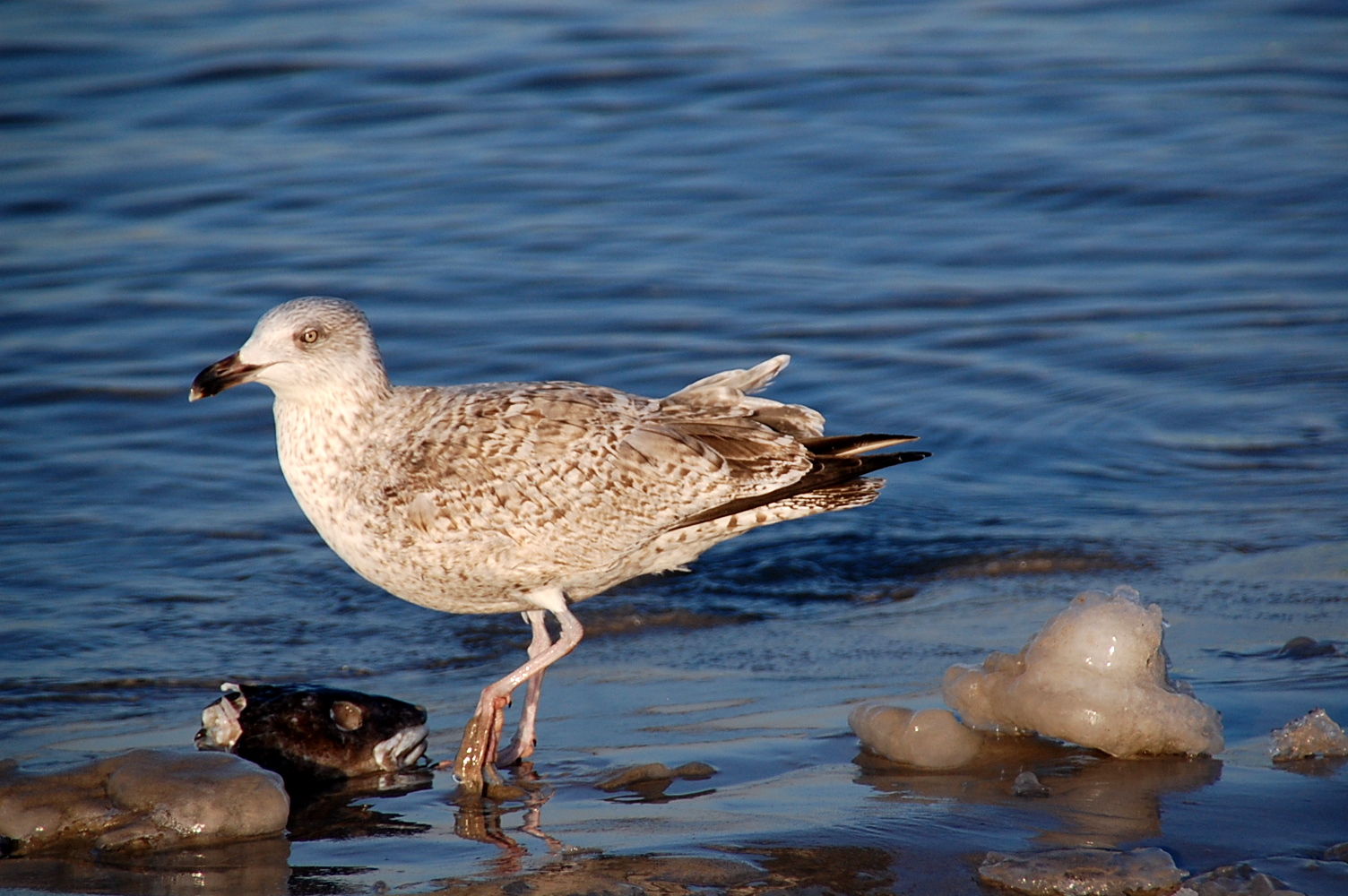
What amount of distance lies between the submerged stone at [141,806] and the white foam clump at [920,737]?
69.1 inches

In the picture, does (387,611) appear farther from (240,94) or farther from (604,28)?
(604,28)

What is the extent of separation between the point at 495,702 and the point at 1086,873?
6.55 feet

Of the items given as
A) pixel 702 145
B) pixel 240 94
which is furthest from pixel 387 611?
pixel 240 94

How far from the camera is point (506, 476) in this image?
5.31 meters

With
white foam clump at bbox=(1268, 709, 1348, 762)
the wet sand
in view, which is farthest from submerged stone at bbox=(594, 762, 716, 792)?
white foam clump at bbox=(1268, 709, 1348, 762)

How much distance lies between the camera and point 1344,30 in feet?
58.5

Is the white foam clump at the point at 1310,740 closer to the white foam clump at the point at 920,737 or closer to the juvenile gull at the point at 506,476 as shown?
the white foam clump at the point at 920,737

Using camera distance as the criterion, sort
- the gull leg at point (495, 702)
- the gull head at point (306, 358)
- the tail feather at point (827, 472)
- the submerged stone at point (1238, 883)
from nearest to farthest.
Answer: the submerged stone at point (1238, 883)
the gull leg at point (495, 702)
the gull head at point (306, 358)
the tail feather at point (827, 472)

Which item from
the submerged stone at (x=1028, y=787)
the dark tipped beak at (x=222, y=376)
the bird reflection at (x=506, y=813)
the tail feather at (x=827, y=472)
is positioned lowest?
the bird reflection at (x=506, y=813)

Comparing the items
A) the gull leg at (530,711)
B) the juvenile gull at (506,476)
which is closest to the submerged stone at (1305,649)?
the juvenile gull at (506,476)

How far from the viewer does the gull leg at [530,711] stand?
515 centimetres

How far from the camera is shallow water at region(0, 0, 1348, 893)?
489 cm

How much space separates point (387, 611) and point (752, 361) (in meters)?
3.63

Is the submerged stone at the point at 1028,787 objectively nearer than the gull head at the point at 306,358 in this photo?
Yes
